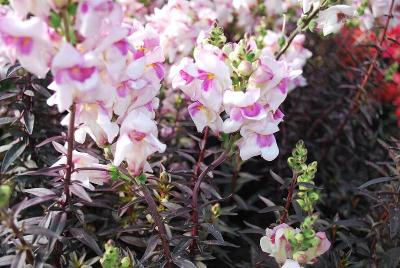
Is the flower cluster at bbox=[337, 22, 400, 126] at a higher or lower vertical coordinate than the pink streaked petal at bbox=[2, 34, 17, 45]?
lower

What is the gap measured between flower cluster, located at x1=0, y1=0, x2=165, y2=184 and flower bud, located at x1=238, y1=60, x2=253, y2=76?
9.1 inches

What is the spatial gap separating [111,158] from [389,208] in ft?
2.98

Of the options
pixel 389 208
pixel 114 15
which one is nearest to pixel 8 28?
pixel 114 15

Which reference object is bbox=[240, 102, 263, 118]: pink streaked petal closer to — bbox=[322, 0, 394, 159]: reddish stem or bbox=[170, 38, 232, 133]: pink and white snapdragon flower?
bbox=[170, 38, 232, 133]: pink and white snapdragon flower

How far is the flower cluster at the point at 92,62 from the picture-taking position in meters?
1.06

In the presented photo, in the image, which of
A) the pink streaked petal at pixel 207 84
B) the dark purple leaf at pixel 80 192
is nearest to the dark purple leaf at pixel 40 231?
the dark purple leaf at pixel 80 192

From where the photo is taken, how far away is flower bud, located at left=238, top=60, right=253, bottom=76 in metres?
1.35

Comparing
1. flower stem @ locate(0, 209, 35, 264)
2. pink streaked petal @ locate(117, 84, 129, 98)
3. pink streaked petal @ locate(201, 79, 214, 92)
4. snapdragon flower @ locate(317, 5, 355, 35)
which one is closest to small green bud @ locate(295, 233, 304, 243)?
pink streaked petal @ locate(201, 79, 214, 92)

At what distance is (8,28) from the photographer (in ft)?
3.46

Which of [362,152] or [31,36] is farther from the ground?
[31,36]

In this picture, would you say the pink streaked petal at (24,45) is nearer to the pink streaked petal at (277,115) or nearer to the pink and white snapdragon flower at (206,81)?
the pink and white snapdragon flower at (206,81)

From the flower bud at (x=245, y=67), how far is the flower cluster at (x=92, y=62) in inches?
9.1

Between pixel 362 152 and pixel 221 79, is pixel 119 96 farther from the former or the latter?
pixel 362 152

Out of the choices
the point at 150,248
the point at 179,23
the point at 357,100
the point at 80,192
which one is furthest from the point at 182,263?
the point at 357,100
